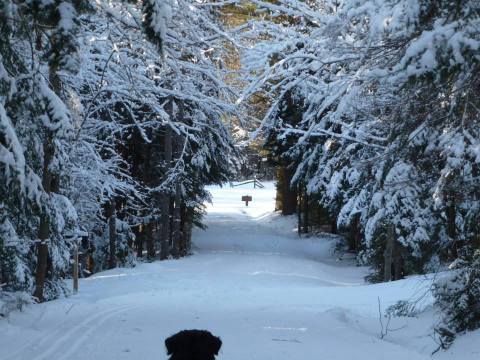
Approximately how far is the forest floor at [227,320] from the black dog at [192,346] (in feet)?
8.52

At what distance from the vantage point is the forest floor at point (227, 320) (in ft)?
27.2

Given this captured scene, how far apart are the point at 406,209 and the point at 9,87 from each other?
14.1m

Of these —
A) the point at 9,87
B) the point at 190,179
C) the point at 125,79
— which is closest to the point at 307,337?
the point at 9,87

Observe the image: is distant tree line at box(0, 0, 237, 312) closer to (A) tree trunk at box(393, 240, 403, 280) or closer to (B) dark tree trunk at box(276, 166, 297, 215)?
(A) tree trunk at box(393, 240, 403, 280)

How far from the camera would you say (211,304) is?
1371cm

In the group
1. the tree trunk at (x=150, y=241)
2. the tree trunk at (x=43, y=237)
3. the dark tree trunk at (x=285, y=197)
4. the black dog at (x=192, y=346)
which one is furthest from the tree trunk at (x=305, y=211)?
the black dog at (x=192, y=346)

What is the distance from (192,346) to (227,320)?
5.89 metres

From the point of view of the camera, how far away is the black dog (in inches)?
209

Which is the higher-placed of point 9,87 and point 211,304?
point 9,87

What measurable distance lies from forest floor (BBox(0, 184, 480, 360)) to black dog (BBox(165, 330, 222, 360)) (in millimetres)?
2596

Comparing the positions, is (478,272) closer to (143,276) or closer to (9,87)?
(9,87)

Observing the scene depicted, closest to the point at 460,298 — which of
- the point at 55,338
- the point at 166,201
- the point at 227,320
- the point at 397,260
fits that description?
the point at 227,320

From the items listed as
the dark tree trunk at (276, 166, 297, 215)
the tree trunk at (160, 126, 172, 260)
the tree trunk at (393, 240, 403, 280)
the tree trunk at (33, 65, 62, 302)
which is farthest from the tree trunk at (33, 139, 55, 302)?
the dark tree trunk at (276, 166, 297, 215)

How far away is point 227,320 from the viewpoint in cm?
1113
